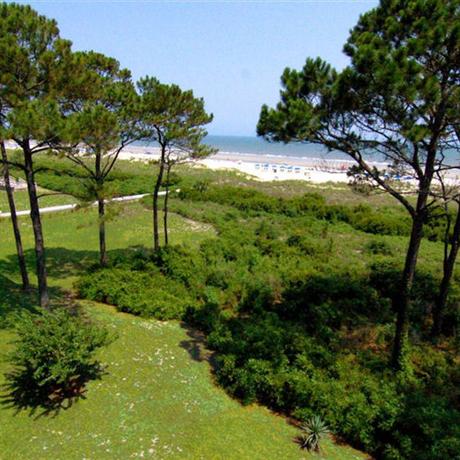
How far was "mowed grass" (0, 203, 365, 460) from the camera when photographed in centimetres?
758

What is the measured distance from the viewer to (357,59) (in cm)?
888

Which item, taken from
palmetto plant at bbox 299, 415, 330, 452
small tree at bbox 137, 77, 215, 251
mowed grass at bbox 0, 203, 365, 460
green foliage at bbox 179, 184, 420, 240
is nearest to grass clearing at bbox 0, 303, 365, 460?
mowed grass at bbox 0, 203, 365, 460

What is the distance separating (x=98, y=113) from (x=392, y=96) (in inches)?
316

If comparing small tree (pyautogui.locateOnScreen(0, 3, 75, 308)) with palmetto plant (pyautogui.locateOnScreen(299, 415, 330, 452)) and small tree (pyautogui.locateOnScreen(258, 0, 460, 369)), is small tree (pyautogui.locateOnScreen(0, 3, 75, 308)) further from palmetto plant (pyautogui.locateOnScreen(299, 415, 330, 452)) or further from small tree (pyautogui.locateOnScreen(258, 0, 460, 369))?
palmetto plant (pyautogui.locateOnScreen(299, 415, 330, 452))

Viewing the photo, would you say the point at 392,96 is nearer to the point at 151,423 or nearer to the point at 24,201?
the point at 151,423

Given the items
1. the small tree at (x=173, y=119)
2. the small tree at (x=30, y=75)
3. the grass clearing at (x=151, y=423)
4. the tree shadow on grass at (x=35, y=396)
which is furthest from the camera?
the small tree at (x=173, y=119)

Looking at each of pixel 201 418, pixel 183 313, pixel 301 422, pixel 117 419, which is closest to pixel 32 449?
pixel 117 419

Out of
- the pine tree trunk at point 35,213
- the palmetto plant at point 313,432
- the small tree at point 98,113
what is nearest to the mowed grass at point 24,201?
the small tree at point 98,113

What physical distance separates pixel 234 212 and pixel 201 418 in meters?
23.1

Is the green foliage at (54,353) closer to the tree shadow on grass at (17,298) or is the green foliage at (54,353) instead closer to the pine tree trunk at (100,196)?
the tree shadow on grass at (17,298)

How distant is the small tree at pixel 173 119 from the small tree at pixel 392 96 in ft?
26.6

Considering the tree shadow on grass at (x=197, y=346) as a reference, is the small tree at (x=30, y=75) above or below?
above

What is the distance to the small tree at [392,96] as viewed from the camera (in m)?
8.52

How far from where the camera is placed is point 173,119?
58.9 feet
